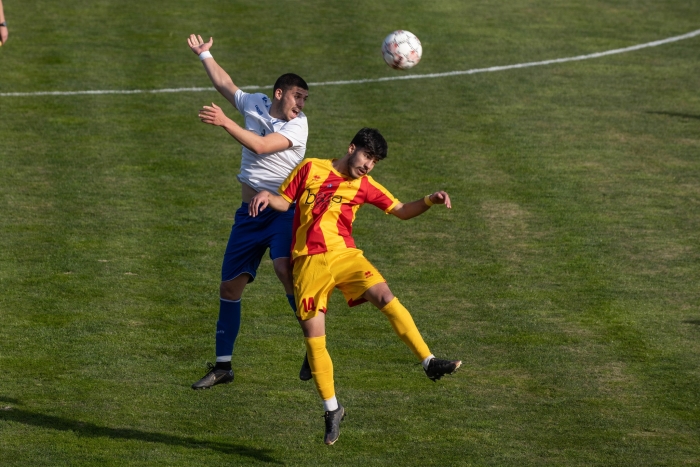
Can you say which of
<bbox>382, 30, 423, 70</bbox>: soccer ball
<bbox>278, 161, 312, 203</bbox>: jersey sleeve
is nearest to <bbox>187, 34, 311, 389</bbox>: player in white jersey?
<bbox>278, 161, 312, 203</bbox>: jersey sleeve

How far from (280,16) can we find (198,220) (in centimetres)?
1187

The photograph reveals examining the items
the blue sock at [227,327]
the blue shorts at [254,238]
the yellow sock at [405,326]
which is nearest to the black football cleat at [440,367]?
the yellow sock at [405,326]

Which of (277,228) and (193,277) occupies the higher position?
(277,228)

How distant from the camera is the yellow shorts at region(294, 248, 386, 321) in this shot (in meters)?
9.54

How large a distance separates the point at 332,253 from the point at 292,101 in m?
1.59

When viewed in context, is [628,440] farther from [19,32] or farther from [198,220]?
[19,32]

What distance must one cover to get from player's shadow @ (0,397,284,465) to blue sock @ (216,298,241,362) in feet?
4.29

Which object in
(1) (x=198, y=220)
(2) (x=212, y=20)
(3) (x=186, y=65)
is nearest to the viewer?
(1) (x=198, y=220)

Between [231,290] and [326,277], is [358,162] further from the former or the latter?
[231,290]

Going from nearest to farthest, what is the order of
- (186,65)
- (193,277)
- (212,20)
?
(193,277) → (186,65) → (212,20)

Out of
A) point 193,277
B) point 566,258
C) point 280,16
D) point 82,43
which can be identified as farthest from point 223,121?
point 280,16

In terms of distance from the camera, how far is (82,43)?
24.6 m

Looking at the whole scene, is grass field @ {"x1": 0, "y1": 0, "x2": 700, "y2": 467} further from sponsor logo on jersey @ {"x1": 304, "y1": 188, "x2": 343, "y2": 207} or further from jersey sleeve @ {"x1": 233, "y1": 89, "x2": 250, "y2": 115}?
jersey sleeve @ {"x1": 233, "y1": 89, "x2": 250, "y2": 115}

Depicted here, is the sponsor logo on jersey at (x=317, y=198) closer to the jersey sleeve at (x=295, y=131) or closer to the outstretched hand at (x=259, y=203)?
the outstretched hand at (x=259, y=203)
